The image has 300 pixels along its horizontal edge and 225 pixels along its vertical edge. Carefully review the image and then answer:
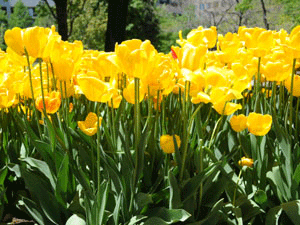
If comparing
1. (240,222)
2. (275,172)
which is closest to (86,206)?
(240,222)

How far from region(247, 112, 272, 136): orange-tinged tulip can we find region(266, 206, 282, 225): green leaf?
27 centimetres

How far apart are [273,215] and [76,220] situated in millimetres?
672

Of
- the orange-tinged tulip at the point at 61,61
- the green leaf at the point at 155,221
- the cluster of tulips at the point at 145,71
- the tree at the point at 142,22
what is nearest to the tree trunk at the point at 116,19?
the cluster of tulips at the point at 145,71

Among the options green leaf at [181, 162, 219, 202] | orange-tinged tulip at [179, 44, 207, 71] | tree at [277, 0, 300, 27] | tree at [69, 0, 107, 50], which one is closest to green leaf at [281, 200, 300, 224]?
green leaf at [181, 162, 219, 202]

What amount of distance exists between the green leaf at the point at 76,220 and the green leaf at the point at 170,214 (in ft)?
0.72

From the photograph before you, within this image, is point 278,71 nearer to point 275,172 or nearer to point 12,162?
point 275,172

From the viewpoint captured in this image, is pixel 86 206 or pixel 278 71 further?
pixel 278 71

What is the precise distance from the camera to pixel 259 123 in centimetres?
138

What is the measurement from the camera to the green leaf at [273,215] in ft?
4.56

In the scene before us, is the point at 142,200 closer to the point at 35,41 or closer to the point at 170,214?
the point at 170,214

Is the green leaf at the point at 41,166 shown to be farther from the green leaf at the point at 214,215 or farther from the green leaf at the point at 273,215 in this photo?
the green leaf at the point at 273,215

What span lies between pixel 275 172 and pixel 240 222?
27cm

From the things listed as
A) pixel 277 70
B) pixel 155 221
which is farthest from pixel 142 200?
pixel 277 70

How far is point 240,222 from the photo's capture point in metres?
1.32
